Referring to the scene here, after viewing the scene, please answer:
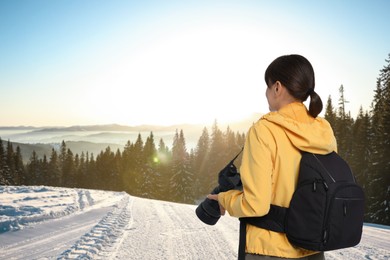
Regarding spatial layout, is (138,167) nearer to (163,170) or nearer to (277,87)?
(163,170)

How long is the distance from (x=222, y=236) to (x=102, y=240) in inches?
110

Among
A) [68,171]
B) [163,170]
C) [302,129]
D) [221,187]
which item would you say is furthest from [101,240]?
[68,171]

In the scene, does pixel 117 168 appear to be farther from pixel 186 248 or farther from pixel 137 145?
pixel 186 248

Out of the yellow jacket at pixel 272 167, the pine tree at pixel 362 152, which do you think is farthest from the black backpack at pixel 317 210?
the pine tree at pixel 362 152

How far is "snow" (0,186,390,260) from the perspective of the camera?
6.15 metres

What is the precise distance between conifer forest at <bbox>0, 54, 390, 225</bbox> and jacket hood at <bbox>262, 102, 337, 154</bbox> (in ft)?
91.6

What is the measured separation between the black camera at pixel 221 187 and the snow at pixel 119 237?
3.96 metres

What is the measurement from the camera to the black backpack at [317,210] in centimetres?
202

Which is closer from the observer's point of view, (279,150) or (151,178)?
(279,150)

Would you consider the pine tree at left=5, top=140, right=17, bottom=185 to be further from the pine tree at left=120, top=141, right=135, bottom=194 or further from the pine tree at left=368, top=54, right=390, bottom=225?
the pine tree at left=368, top=54, right=390, bottom=225

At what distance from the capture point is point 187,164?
57438 millimetres

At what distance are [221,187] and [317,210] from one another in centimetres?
65

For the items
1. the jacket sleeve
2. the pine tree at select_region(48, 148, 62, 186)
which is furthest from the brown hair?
the pine tree at select_region(48, 148, 62, 186)

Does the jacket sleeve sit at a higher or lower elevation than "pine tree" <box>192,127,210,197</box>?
higher
